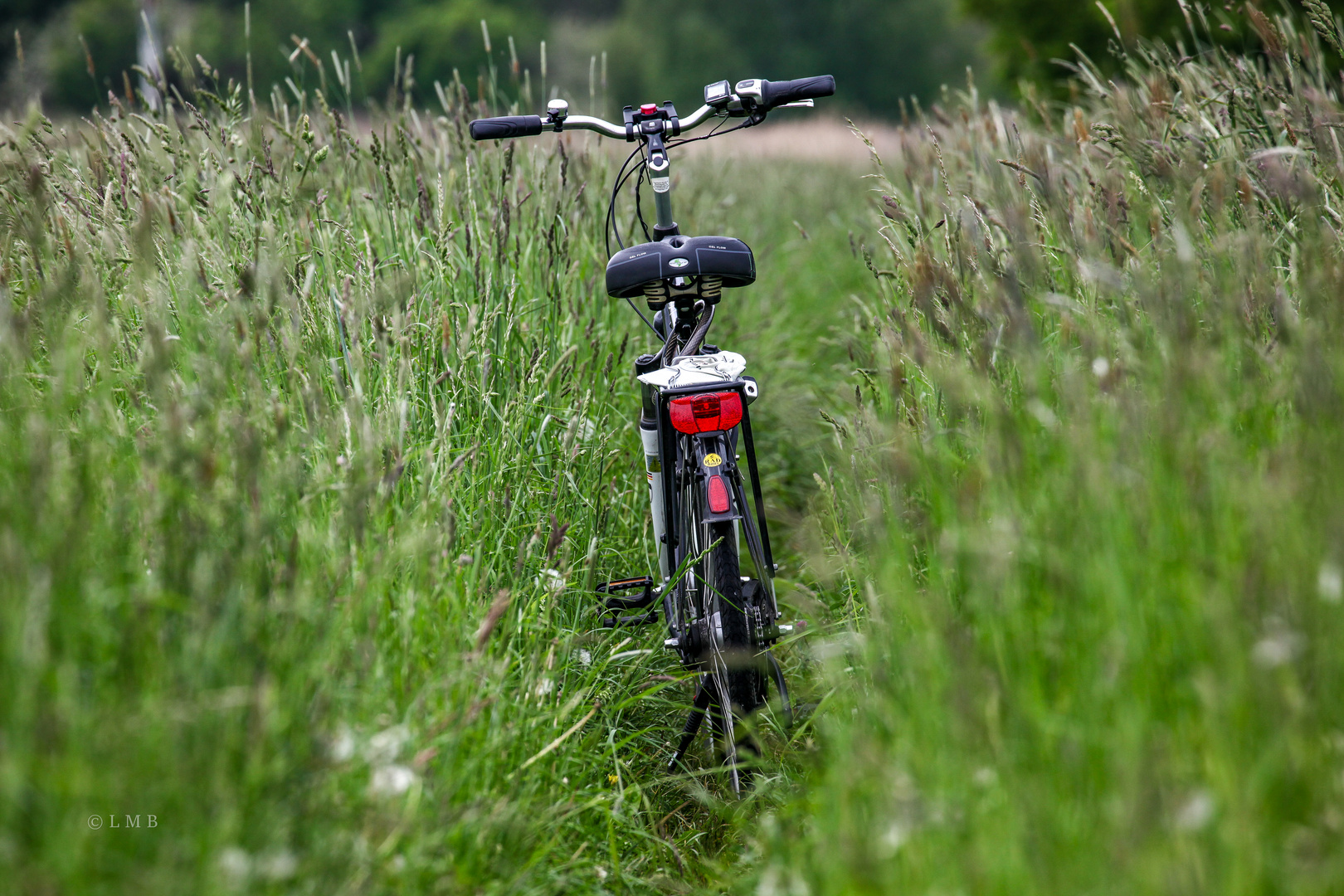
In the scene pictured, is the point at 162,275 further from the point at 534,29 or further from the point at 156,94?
the point at 534,29

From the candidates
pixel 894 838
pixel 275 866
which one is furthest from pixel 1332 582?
pixel 275 866

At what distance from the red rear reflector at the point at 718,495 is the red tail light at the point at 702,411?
0.40 feet

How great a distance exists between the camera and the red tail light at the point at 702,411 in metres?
2.29

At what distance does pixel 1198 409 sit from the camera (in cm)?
167

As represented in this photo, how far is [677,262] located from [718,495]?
0.64m

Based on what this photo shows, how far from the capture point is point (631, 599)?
2703 millimetres

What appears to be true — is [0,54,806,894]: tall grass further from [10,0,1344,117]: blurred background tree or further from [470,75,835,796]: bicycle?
[10,0,1344,117]: blurred background tree

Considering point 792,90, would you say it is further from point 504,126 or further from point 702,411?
point 702,411

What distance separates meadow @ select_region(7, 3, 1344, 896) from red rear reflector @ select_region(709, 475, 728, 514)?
37 cm

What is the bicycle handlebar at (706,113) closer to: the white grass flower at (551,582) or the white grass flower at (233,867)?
the white grass flower at (551,582)

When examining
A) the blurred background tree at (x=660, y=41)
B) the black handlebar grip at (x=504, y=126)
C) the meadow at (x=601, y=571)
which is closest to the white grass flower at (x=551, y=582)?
the meadow at (x=601, y=571)

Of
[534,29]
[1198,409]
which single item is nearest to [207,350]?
[1198,409]

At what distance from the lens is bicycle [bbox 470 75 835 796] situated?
2.30 metres

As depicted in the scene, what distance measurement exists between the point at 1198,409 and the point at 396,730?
1.48m
